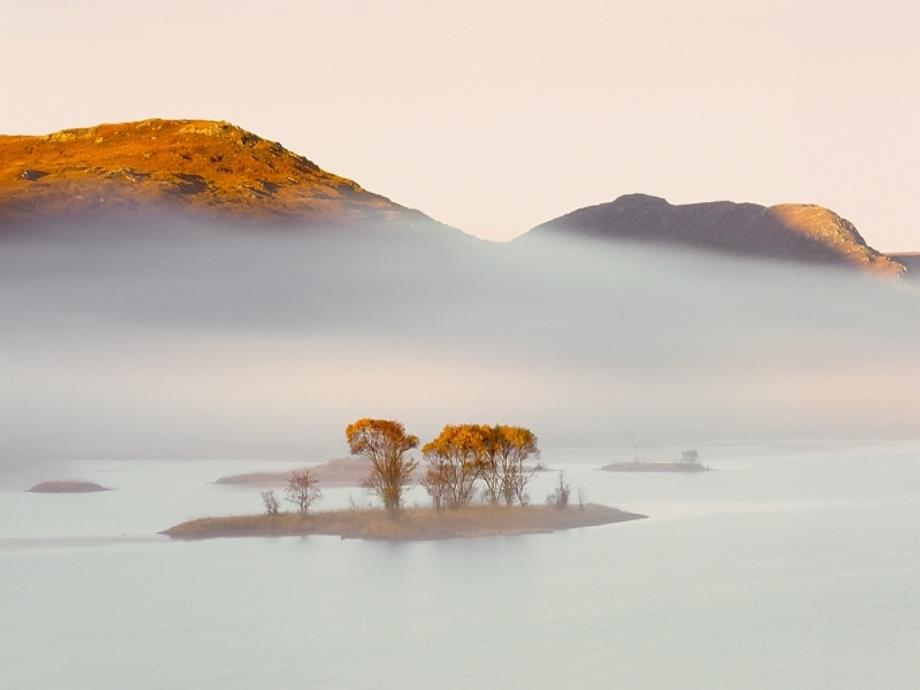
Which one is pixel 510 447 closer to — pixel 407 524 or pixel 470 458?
pixel 470 458

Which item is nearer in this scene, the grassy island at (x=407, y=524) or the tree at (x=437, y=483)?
the grassy island at (x=407, y=524)

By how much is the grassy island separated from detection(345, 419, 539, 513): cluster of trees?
7.02 ft

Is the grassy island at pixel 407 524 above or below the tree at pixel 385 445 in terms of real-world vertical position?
below

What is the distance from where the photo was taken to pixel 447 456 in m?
190

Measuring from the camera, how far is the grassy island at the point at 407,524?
7274 inches

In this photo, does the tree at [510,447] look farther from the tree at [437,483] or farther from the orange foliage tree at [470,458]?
the tree at [437,483]

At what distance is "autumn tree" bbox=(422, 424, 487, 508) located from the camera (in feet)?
621

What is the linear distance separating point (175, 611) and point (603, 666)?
56949 mm

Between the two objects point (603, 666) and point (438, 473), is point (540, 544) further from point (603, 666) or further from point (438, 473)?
point (603, 666)

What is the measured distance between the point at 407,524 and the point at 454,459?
13179 mm

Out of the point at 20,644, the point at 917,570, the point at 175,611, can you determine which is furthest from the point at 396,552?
the point at 917,570

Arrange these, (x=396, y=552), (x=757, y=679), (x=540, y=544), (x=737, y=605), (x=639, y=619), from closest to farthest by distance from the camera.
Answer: (x=757, y=679) < (x=639, y=619) < (x=737, y=605) < (x=396, y=552) < (x=540, y=544)

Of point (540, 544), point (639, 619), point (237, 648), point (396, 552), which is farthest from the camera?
point (540, 544)

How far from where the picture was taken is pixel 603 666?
119188 millimetres
